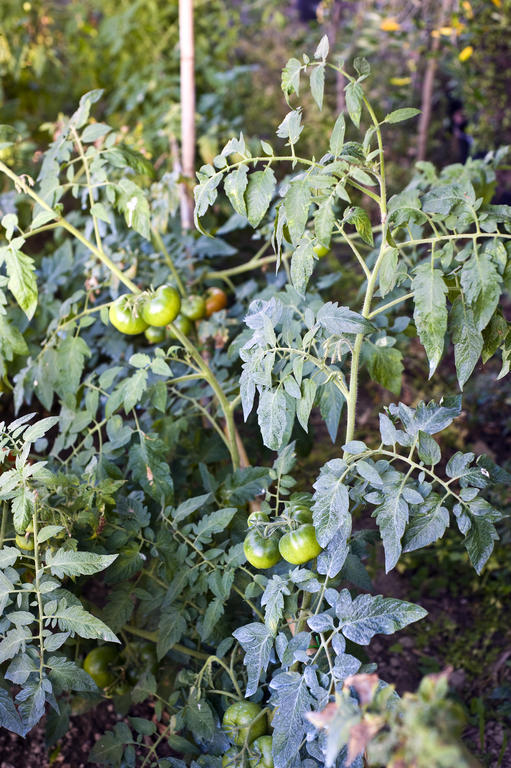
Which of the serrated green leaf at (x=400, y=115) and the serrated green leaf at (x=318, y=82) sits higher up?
the serrated green leaf at (x=318, y=82)

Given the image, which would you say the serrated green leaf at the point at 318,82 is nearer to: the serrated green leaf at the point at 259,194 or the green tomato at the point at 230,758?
the serrated green leaf at the point at 259,194

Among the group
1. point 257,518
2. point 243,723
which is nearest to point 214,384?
point 257,518

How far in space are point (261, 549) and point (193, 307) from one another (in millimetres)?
703

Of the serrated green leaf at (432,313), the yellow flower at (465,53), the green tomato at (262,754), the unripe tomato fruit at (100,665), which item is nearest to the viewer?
the serrated green leaf at (432,313)

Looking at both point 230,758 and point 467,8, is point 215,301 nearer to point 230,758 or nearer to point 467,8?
point 230,758

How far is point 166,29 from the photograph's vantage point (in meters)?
2.70

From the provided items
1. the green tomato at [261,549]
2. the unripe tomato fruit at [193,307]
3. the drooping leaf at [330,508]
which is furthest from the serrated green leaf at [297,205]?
the unripe tomato fruit at [193,307]

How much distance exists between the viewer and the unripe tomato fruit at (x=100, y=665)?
4.02 feet

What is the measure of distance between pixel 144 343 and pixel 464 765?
1.63m

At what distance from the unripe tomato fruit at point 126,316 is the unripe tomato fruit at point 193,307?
345 millimetres

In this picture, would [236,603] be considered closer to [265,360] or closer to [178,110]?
[265,360]

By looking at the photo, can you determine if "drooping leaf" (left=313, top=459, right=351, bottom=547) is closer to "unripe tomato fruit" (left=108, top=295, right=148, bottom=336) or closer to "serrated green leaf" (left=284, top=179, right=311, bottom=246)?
"serrated green leaf" (left=284, top=179, right=311, bottom=246)

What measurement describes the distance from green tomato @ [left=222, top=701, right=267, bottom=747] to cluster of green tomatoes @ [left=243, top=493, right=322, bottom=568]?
0.22 m

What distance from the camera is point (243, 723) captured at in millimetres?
986
